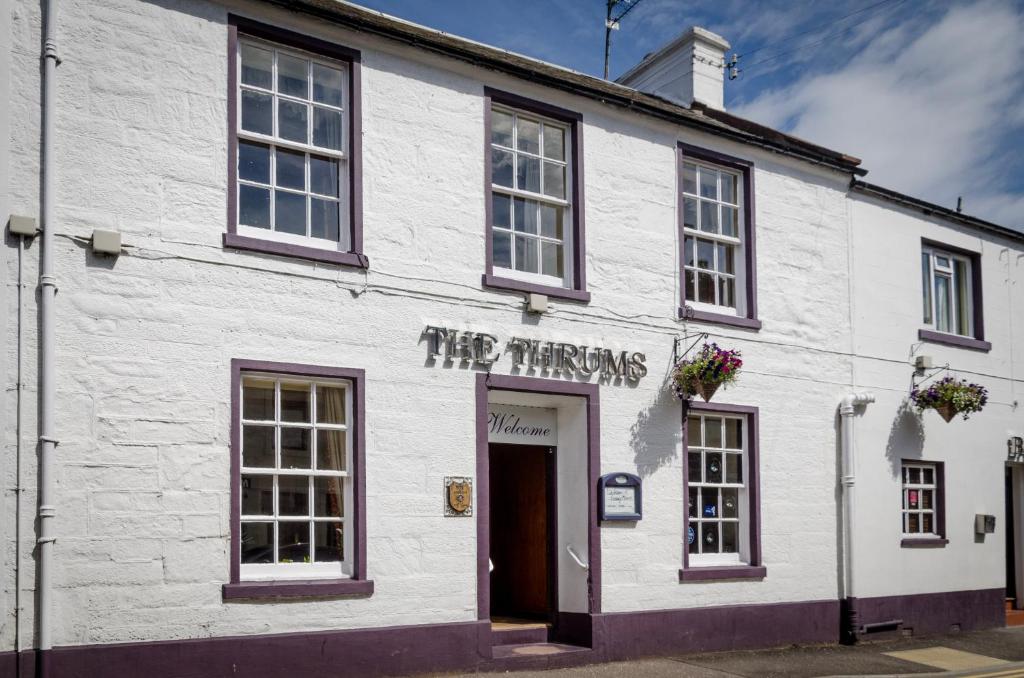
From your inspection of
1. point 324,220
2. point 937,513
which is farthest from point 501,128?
point 937,513

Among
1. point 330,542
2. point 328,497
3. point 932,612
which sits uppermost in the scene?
point 328,497

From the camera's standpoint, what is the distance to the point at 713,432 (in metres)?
13.0

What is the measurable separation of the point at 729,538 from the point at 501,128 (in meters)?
5.68

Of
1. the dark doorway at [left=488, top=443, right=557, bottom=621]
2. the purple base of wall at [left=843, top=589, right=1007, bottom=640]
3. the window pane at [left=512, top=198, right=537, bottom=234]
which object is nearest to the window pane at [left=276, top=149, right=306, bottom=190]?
the window pane at [left=512, top=198, right=537, bottom=234]

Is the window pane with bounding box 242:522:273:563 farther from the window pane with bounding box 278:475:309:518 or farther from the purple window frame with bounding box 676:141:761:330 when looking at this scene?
the purple window frame with bounding box 676:141:761:330

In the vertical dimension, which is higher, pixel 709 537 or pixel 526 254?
pixel 526 254

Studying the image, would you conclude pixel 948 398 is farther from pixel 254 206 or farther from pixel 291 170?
pixel 254 206

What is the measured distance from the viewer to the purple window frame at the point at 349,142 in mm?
9547

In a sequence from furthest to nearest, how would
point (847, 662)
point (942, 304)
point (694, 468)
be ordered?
1. point (942, 304)
2. point (694, 468)
3. point (847, 662)

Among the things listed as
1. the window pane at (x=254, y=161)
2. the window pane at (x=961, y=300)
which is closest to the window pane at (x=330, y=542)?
the window pane at (x=254, y=161)

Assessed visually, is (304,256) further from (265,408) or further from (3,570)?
(3,570)

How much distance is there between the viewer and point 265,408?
380 inches

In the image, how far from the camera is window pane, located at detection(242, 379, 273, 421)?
9.55 meters

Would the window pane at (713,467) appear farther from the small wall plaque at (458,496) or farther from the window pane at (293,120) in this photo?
the window pane at (293,120)
